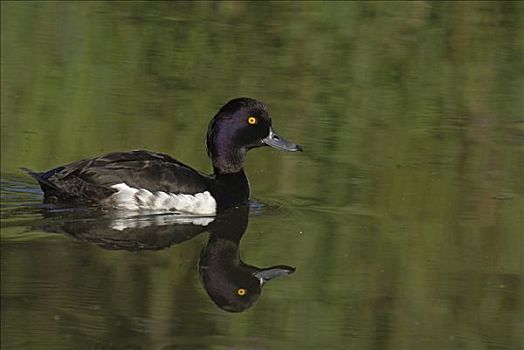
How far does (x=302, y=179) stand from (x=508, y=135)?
238cm

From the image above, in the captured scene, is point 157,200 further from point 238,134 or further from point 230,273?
point 230,273

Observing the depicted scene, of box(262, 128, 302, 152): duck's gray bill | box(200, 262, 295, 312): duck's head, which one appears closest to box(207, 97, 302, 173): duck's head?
box(262, 128, 302, 152): duck's gray bill

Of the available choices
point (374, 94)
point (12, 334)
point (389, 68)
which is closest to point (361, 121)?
point (374, 94)

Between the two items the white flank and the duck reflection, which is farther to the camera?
the white flank

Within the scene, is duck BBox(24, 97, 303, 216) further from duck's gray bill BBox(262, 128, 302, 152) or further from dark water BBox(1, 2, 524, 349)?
duck's gray bill BBox(262, 128, 302, 152)

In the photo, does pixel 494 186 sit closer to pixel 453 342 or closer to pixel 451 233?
pixel 451 233

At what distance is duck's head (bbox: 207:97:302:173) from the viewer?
11.3 metres

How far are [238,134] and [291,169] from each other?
1.98ft

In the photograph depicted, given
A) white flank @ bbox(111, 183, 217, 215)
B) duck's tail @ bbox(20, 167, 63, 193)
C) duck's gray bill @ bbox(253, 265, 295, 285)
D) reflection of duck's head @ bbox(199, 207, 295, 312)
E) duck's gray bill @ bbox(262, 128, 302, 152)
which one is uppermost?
duck's gray bill @ bbox(262, 128, 302, 152)

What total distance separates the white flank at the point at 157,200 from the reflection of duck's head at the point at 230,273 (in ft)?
1.43

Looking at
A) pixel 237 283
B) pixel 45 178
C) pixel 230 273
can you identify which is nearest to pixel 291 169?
pixel 45 178

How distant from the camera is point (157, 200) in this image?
10.6 meters

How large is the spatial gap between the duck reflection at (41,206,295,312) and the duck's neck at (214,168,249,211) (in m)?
0.06

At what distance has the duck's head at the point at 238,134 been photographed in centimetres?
1128
